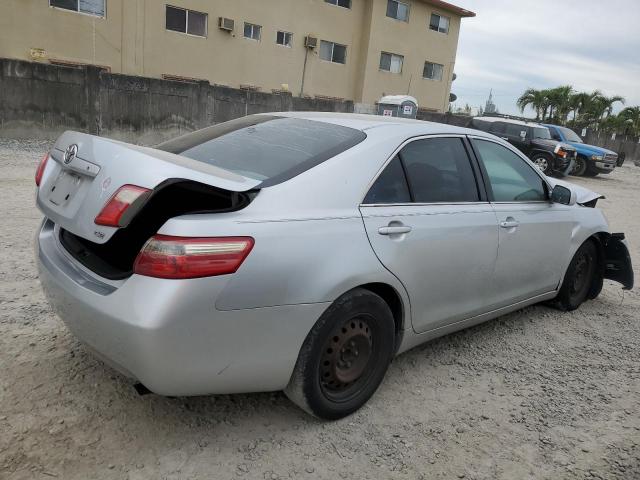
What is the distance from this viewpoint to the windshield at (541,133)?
57.6 ft

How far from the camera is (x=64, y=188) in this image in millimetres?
2594

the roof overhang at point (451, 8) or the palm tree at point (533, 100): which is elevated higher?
the roof overhang at point (451, 8)

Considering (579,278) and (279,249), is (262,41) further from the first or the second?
(279,249)

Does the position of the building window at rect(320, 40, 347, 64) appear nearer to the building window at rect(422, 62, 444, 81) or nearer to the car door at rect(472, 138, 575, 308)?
the building window at rect(422, 62, 444, 81)

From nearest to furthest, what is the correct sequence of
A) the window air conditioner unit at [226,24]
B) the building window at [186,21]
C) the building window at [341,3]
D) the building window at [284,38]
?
1. the building window at [186,21]
2. the window air conditioner unit at [226,24]
3. the building window at [284,38]
4. the building window at [341,3]

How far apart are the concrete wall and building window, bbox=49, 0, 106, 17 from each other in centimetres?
678

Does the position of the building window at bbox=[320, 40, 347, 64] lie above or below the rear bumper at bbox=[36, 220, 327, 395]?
above

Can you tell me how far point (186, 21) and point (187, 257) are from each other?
21442 mm

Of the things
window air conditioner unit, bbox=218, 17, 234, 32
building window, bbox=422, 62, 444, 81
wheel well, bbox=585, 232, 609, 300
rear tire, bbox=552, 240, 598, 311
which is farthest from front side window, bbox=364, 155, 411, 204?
building window, bbox=422, 62, 444, 81

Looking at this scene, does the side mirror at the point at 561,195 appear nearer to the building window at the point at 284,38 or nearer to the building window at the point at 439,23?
the building window at the point at 284,38

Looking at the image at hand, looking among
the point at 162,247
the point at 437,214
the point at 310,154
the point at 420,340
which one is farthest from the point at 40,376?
the point at 437,214

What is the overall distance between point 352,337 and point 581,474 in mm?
1294

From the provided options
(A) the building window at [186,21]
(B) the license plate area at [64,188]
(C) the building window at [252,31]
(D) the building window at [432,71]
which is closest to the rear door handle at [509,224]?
(B) the license plate area at [64,188]

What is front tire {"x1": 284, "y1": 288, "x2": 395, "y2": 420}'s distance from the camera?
102 inches
